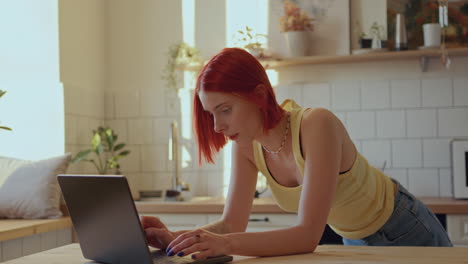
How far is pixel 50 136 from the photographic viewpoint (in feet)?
11.5

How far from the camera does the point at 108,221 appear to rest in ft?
4.43

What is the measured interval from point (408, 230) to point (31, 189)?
1.90m

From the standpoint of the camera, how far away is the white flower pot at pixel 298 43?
144 inches

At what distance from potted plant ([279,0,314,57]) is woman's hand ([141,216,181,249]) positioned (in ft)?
7.33

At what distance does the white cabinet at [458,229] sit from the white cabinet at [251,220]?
734mm

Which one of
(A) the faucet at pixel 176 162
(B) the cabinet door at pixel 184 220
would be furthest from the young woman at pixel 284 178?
(A) the faucet at pixel 176 162

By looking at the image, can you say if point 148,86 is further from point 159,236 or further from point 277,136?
point 159,236

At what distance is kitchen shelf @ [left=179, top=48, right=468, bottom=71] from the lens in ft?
11.4

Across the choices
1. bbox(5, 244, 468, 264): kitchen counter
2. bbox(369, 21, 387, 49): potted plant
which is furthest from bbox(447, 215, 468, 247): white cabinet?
bbox(5, 244, 468, 264): kitchen counter

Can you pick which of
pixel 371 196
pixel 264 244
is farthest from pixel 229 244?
pixel 371 196

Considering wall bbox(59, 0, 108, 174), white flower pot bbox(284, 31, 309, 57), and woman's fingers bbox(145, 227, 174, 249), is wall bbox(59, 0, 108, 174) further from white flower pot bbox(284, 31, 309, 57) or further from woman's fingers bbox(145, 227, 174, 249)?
woman's fingers bbox(145, 227, 174, 249)

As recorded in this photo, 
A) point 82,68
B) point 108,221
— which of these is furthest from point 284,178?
point 82,68

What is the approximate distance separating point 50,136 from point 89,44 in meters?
0.66

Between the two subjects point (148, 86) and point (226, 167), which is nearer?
point (226, 167)
